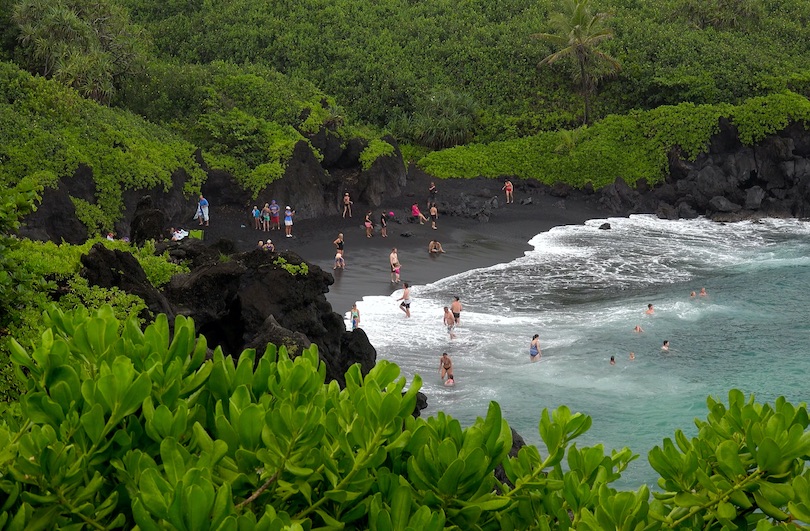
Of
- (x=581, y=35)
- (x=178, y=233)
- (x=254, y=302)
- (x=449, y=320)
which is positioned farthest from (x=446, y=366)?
(x=581, y=35)

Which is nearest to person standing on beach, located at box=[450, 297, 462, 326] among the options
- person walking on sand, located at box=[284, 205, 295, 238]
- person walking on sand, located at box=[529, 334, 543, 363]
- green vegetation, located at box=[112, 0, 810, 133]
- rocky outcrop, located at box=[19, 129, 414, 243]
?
person walking on sand, located at box=[529, 334, 543, 363]

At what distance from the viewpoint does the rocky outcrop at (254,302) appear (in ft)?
57.3

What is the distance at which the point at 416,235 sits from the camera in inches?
1361

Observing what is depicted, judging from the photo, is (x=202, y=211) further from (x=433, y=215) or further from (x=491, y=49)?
(x=491, y=49)

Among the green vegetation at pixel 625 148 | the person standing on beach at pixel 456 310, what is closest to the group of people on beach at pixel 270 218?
the person standing on beach at pixel 456 310

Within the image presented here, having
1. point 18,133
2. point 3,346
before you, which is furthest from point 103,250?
point 18,133

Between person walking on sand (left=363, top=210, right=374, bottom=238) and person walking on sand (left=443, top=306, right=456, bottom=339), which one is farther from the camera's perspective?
person walking on sand (left=363, top=210, right=374, bottom=238)

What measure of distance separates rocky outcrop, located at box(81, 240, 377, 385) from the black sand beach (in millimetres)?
7296

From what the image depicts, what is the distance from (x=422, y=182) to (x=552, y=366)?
18.0m

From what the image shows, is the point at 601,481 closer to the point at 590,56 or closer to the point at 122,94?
the point at 122,94

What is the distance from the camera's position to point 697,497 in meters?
5.29

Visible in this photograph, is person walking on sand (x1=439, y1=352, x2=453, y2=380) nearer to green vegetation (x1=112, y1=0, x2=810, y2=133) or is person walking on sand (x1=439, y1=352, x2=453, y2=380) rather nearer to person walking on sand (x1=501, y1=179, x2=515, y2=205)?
person walking on sand (x1=501, y1=179, x2=515, y2=205)

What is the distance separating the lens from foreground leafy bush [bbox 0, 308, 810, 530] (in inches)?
195

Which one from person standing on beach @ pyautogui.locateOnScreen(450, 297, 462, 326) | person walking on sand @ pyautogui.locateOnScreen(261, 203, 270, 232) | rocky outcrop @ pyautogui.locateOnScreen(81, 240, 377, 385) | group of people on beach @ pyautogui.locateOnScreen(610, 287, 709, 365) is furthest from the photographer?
person walking on sand @ pyautogui.locateOnScreen(261, 203, 270, 232)
